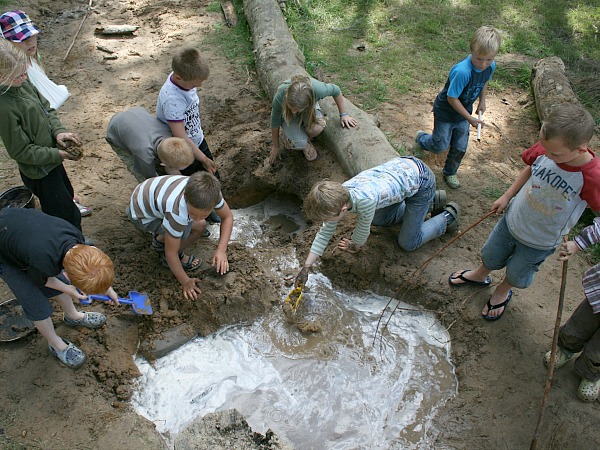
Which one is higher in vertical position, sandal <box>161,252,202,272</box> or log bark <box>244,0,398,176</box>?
log bark <box>244,0,398,176</box>

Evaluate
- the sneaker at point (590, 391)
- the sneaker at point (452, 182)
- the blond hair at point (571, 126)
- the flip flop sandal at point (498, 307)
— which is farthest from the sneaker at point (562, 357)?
the sneaker at point (452, 182)

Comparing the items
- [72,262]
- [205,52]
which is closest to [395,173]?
[72,262]

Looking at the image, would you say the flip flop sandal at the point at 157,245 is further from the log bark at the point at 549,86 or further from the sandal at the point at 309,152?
the log bark at the point at 549,86

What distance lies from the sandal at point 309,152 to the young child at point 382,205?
1.12m

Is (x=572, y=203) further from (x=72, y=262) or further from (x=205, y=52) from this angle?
(x=205, y=52)

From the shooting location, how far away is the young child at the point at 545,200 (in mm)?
2355

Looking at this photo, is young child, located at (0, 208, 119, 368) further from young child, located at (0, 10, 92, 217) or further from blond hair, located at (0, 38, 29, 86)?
young child, located at (0, 10, 92, 217)

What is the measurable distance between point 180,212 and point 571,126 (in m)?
2.39

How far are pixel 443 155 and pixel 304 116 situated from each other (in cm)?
191

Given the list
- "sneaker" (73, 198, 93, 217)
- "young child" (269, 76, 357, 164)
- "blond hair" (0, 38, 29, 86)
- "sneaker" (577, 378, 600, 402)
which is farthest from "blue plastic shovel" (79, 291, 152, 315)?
"sneaker" (577, 378, 600, 402)

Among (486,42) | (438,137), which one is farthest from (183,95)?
(486,42)

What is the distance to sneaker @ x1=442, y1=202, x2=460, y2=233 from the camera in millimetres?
3887

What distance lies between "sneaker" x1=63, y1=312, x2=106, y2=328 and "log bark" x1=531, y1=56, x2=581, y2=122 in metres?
5.23

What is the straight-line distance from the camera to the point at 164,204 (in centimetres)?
312
